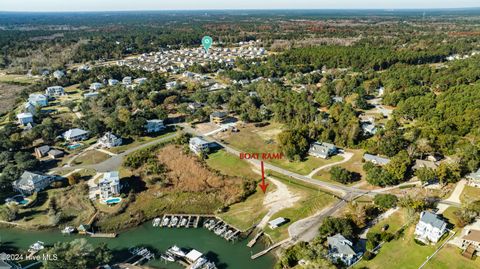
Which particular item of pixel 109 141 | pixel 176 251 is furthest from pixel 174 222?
pixel 109 141

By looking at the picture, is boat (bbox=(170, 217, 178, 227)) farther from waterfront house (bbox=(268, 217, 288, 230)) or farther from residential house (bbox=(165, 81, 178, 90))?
residential house (bbox=(165, 81, 178, 90))

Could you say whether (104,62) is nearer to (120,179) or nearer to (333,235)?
(120,179)

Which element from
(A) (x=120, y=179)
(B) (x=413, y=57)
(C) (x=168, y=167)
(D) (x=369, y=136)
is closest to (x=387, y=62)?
(B) (x=413, y=57)

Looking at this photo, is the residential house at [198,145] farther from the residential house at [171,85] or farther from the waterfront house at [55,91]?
the waterfront house at [55,91]

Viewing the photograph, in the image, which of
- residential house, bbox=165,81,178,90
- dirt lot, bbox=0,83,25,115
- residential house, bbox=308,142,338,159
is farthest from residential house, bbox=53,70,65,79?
residential house, bbox=308,142,338,159

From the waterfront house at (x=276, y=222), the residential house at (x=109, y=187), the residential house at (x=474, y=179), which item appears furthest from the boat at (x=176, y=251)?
the residential house at (x=474, y=179)
